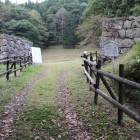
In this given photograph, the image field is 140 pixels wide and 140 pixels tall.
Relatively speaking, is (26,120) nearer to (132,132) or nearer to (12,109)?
(12,109)

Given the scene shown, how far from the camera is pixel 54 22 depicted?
6431cm

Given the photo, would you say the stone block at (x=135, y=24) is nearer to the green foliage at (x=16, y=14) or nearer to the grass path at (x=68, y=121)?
the grass path at (x=68, y=121)

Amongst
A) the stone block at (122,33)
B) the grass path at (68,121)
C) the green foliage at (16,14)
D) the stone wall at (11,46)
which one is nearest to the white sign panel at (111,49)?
the stone block at (122,33)

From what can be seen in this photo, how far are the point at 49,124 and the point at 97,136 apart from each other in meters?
1.14

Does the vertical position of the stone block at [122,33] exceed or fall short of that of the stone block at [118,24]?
it falls short

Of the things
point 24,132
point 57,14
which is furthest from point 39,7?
point 24,132

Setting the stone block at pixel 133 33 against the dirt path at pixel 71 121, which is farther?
the stone block at pixel 133 33

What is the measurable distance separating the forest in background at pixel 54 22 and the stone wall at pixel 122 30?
28.6 ft

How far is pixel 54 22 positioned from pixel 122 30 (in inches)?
1971

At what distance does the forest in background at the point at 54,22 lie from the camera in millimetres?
36500

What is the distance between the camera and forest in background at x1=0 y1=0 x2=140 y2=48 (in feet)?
120

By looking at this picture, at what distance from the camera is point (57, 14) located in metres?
65.1

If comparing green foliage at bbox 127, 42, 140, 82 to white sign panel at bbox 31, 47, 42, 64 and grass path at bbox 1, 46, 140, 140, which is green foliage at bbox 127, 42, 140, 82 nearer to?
grass path at bbox 1, 46, 140, 140

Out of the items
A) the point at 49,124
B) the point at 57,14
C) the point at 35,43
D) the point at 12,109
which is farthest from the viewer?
the point at 57,14
